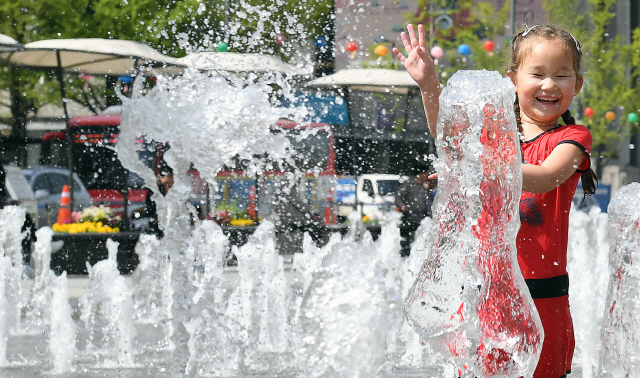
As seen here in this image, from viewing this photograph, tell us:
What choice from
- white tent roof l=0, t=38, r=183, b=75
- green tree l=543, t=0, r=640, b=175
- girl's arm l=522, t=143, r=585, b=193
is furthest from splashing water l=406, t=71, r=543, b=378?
green tree l=543, t=0, r=640, b=175

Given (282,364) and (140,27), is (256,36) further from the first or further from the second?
(282,364)

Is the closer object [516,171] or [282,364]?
[516,171]

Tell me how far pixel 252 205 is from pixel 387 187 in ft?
7.76

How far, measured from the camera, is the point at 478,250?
1.72 meters

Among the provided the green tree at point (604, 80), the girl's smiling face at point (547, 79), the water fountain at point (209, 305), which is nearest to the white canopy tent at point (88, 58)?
the water fountain at point (209, 305)

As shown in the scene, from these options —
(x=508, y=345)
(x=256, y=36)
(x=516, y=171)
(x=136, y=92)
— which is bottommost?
(x=508, y=345)

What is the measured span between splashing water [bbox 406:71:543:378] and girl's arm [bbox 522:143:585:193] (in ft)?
0.25

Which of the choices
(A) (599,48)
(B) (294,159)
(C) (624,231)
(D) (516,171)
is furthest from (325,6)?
(D) (516,171)

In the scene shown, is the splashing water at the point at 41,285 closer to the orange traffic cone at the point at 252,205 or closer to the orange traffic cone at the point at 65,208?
the orange traffic cone at the point at 65,208

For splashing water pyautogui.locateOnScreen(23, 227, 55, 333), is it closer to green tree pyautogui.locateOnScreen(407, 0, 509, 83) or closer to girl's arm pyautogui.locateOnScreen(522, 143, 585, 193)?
girl's arm pyautogui.locateOnScreen(522, 143, 585, 193)

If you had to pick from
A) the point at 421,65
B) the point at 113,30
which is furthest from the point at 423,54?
the point at 113,30

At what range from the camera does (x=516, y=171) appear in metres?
1.65

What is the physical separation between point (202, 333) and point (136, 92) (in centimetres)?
167

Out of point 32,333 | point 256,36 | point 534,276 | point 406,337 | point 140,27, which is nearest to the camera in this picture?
point 534,276
